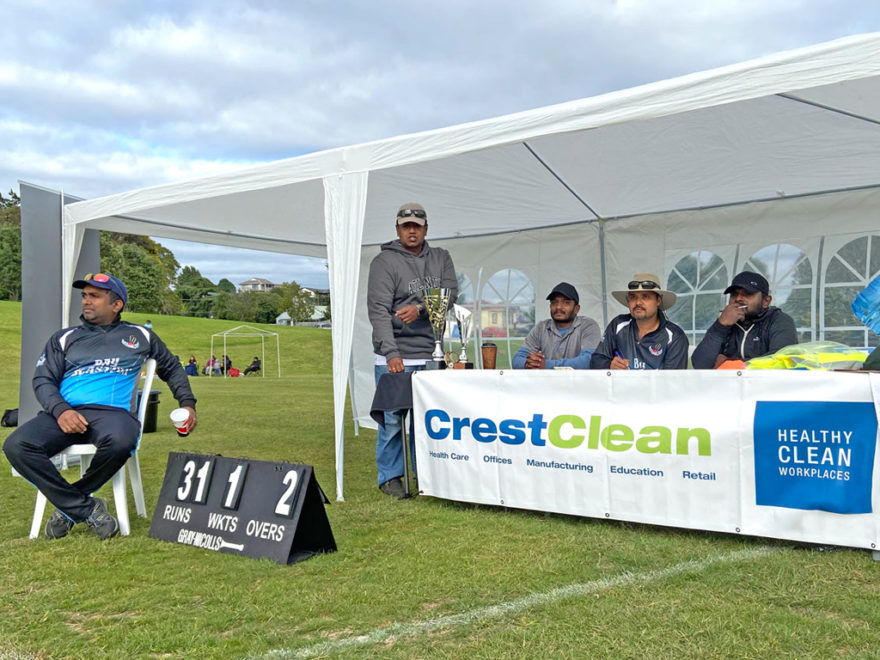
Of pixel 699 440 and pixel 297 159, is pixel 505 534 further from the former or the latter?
pixel 297 159

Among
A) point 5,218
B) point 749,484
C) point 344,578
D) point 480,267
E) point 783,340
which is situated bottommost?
point 344,578

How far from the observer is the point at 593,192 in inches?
250

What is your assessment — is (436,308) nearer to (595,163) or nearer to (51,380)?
(595,163)

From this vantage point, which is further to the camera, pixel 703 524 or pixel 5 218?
pixel 5 218

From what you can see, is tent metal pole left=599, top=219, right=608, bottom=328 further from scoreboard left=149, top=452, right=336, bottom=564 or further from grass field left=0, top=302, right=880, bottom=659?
scoreboard left=149, top=452, right=336, bottom=564

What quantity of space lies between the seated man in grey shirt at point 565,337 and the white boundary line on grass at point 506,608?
237cm

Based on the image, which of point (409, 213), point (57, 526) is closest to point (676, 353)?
point (409, 213)

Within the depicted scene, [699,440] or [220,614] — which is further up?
[699,440]

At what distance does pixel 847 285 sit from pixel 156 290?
6216cm

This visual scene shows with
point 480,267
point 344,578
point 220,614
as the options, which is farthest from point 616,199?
point 220,614

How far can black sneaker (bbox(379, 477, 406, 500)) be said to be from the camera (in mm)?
4771

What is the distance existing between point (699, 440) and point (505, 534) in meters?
1.03

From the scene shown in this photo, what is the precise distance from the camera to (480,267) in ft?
26.8

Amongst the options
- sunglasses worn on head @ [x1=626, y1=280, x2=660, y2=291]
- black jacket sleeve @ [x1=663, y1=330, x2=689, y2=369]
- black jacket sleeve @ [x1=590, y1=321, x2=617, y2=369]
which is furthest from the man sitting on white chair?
black jacket sleeve @ [x1=663, y1=330, x2=689, y2=369]
